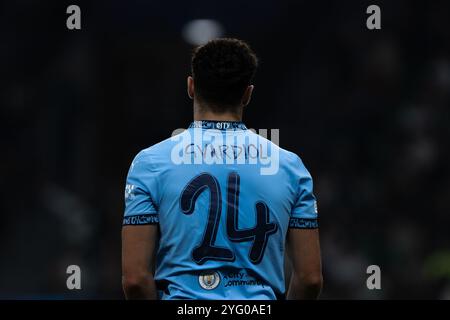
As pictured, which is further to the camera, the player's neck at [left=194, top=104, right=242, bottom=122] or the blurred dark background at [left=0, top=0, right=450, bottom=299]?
the blurred dark background at [left=0, top=0, right=450, bottom=299]

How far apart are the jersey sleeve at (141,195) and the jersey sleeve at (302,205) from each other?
463mm

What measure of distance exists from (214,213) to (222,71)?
48cm

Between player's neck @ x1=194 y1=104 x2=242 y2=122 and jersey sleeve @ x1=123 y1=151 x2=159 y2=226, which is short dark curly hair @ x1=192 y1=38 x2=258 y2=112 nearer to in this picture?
player's neck @ x1=194 y1=104 x2=242 y2=122

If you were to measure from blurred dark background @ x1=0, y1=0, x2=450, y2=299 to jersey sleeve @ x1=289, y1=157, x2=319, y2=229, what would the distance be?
5998 millimetres

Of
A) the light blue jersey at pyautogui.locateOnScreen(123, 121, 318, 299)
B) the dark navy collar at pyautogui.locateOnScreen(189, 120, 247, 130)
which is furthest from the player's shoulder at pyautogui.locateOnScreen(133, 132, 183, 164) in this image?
the dark navy collar at pyautogui.locateOnScreen(189, 120, 247, 130)

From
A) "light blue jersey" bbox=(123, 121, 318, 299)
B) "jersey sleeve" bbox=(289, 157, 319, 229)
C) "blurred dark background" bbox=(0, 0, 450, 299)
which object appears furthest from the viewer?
"blurred dark background" bbox=(0, 0, 450, 299)

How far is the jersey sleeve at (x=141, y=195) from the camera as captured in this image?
3088 mm

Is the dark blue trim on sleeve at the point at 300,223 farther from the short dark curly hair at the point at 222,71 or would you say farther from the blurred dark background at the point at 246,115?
the blurred dark background at the point at 246,115

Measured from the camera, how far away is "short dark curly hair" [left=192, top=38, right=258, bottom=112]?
3.21 metres
